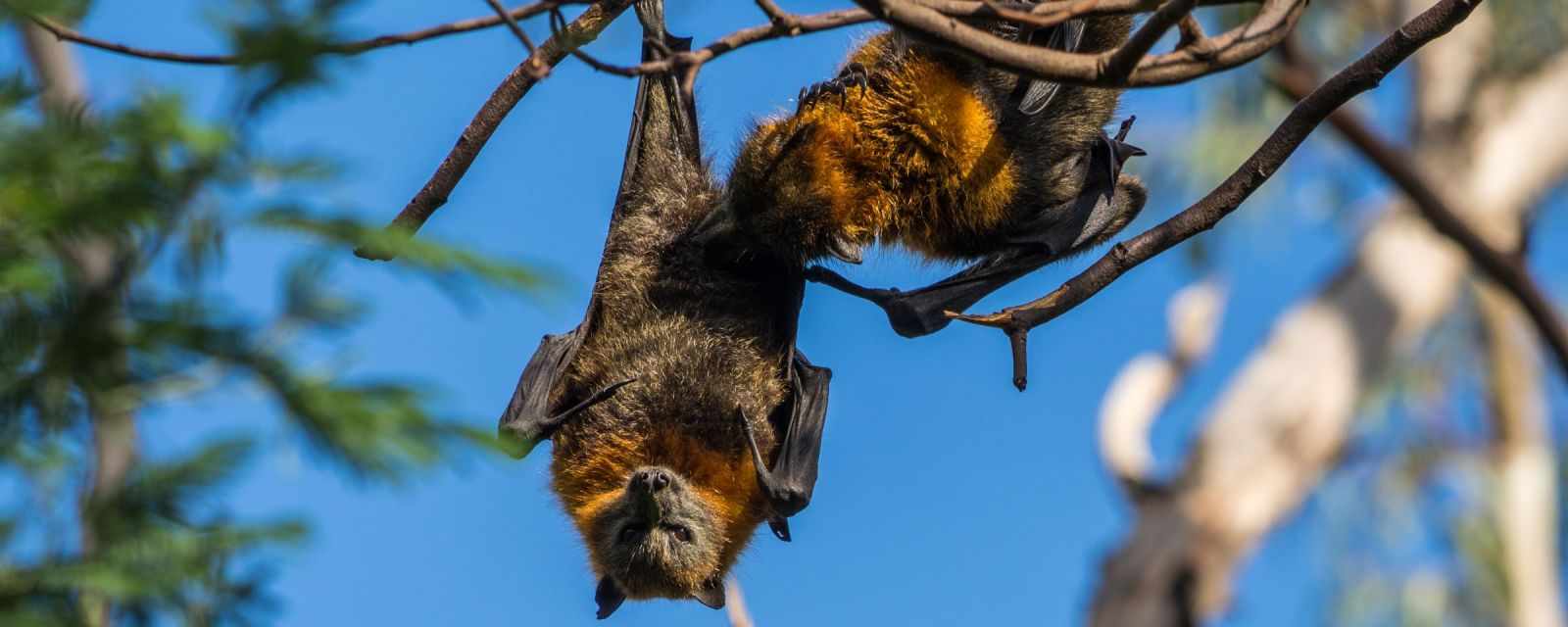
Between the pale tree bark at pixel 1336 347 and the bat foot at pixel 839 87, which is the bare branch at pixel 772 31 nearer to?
the bat foot at pixel 839 87

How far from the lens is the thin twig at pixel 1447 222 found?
887cm

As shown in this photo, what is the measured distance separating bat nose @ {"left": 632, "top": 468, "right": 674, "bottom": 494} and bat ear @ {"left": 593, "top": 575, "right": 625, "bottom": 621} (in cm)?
68

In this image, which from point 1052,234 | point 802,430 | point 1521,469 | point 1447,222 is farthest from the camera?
point 1521,469

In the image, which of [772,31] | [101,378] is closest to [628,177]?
[772,31]

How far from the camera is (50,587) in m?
2.43

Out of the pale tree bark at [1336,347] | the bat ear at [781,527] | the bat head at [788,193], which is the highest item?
the pale tree bark at [1336,347]

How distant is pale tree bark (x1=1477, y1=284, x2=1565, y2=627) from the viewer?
16.3m

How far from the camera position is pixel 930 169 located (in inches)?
181

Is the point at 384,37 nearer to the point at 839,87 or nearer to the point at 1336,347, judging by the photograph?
the point at 839,87

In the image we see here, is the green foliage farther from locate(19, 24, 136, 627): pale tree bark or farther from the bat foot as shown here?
the bat foot

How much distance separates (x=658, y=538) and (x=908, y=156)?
6.03 ft

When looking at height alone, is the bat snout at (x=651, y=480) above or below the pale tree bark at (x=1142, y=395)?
below

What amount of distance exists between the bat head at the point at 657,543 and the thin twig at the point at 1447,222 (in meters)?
4.22

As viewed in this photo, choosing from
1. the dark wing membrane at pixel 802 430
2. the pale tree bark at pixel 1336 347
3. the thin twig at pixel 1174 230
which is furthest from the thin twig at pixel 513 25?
the pale tree bark at pixel 1336 347
